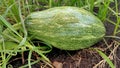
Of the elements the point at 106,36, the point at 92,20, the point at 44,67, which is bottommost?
the point at 44,67

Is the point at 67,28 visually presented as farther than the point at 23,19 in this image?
No

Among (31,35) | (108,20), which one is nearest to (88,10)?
(108,20)

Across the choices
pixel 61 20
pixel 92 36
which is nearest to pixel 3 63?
pixel 61 20

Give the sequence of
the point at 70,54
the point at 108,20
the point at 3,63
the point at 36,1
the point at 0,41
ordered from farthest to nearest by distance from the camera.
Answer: the point at 36,1 → the point at 108,20 → the point at 70,54 → the point at 0,41 → the point at 3,63

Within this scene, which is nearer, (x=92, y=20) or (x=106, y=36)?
(x=92, y=20)

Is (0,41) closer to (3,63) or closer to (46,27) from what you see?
(3,63)

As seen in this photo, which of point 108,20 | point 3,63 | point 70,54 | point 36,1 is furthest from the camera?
point 36,1

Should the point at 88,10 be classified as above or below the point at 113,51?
above
